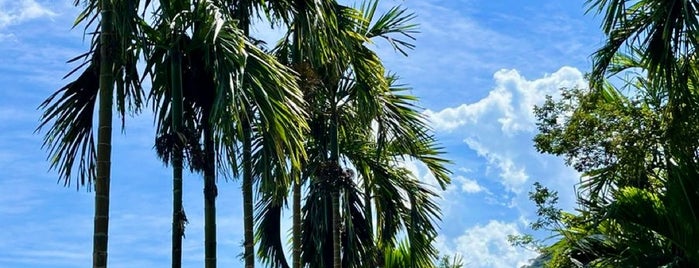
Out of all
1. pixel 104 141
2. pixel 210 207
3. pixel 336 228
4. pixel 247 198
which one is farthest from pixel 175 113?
pixel 336 228

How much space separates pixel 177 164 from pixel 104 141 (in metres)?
0.98

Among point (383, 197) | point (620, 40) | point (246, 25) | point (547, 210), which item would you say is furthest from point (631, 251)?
point (547, 210)

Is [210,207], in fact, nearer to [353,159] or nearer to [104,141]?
[104,141]

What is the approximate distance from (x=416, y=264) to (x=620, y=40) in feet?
15.0

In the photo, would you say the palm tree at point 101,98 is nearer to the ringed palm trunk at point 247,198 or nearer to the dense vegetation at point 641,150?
the ringed palm trunk at point 247,198

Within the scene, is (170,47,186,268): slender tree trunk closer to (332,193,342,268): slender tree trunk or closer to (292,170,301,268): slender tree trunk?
(292,170,301,268): slender tree trunk

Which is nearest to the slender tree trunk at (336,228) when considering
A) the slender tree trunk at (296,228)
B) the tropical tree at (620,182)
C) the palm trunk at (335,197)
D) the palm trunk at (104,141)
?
the palm trunk at (335,197)

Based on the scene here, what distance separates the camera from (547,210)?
15.9 metres

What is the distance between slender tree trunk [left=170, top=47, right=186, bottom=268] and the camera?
7199mm

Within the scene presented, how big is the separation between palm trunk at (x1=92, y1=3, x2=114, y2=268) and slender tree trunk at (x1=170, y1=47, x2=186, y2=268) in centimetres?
74

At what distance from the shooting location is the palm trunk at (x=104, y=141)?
6.09 m

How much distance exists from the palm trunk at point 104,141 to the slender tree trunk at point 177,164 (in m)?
0.74

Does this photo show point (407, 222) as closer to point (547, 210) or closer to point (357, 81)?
point (357, 81)

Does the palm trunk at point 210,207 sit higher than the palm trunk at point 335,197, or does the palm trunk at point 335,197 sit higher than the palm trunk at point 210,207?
the palm trunk at point 335,197
